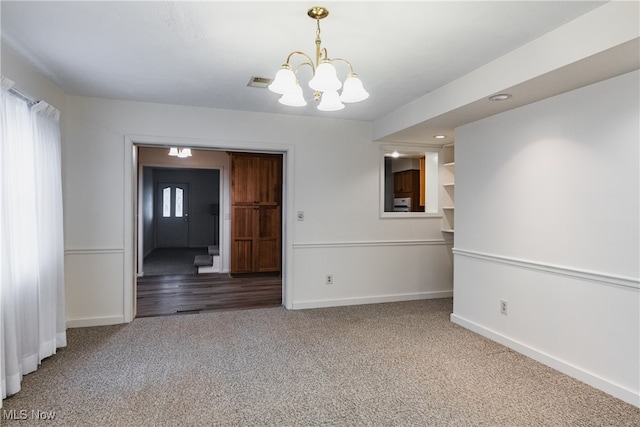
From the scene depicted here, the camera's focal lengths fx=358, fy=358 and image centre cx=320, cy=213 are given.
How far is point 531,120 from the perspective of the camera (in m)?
2.99

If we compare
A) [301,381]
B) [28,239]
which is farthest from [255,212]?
[301,381]

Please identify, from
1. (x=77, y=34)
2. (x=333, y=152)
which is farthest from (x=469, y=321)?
(x=77, y=34)

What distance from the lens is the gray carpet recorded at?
211 centimetres

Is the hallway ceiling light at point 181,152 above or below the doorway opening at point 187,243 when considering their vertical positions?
above

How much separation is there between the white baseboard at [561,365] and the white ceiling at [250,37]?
7.69 feet

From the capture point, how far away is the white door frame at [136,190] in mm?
3816

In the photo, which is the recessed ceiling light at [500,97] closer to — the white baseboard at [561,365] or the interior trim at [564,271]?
the interior trim at [564,271]

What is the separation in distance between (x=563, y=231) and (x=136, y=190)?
419 cm

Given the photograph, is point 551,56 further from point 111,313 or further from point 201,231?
point 201,231

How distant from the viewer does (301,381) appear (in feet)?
8.27

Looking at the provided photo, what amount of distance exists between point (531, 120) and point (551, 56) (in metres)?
0.83

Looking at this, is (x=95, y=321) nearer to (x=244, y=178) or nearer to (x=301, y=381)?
(x=301, y=381)

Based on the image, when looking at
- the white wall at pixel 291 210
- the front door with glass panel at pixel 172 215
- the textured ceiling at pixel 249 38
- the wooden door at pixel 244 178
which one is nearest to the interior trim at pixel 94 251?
the white wall at pixel 291 210

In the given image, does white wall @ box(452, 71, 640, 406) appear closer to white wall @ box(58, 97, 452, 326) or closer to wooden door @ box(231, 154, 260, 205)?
white wall @ box(58, 97, 452, 326)
